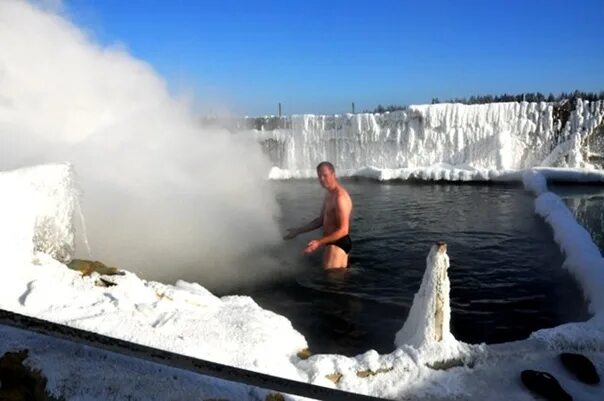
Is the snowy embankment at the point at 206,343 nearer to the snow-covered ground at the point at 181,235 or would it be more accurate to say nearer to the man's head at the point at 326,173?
the snow-covered ground at the point at 181,235

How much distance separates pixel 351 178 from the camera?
1565 cm

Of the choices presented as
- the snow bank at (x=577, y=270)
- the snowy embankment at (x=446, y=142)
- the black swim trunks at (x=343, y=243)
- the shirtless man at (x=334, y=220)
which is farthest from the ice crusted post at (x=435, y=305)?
the snowy embankment at (x=446, y=142)

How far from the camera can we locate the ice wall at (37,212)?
3.11m

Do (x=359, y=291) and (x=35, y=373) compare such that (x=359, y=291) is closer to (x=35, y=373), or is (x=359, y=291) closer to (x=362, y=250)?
(x=362, y=250)

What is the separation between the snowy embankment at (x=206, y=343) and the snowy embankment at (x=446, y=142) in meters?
11.5

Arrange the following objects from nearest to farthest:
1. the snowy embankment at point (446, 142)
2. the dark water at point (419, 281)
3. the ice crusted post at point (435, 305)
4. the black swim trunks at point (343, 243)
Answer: the ice crusted post at point (435, 305)
the dark water at point (419, 281)
the black swim trunks at point (343, 243)
the snowy embankment at point (446, 142)

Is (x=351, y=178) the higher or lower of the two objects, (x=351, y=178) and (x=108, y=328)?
the lower

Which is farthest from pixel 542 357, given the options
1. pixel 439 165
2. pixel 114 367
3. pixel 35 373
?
pixel 439 165

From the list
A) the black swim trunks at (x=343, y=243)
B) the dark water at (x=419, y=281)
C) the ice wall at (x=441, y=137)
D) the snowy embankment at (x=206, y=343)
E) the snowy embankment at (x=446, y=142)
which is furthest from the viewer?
the ice wall at (x=441, y=137)

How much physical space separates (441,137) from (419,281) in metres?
11.2

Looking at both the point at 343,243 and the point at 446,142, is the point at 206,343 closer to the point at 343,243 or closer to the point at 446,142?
the point at 343,243

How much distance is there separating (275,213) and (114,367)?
23.4 ft

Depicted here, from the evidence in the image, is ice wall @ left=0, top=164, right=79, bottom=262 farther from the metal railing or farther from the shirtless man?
the shirtless man

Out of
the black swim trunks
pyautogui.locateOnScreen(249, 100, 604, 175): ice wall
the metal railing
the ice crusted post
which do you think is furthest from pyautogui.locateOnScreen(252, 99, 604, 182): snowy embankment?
the metal railing
